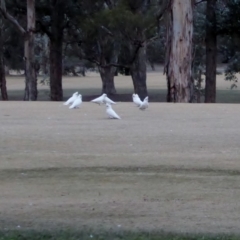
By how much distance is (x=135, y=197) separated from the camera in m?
8.28

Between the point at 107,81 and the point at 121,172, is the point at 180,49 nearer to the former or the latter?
the point at 121,172

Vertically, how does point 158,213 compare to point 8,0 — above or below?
below

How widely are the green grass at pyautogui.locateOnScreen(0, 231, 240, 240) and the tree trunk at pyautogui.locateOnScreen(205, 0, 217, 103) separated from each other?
27.2m

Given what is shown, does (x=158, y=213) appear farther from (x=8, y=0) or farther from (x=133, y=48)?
(x=8, y=0)

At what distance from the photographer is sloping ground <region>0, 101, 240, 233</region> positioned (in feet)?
24.1

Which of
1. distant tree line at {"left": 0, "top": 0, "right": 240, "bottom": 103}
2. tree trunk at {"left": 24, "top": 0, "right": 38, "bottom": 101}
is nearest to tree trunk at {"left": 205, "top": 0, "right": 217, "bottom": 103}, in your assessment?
distant tree line at {"left": 0, "top": 0, "right": 240, "bottom": 103}

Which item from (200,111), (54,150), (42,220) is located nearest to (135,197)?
(42,220)

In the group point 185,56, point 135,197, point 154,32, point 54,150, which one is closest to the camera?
point 135,197

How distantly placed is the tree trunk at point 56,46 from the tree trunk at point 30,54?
3357mm

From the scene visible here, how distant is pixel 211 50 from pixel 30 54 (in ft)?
27.3

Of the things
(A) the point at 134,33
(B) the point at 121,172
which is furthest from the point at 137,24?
(B) the point at 121,172

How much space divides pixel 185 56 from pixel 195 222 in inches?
719

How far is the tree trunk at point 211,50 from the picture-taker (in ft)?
109

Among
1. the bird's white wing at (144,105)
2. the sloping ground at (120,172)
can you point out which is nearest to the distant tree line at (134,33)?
the bird's white wing at (144,105)
